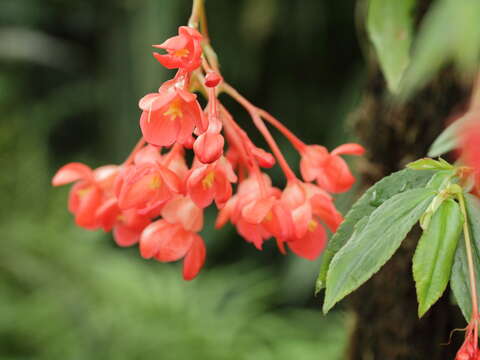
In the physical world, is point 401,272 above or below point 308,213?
below

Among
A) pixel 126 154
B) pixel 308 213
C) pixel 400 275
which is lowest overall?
pixel 126 154

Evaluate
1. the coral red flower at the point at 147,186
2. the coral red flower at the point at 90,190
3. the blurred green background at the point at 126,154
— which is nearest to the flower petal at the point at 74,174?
the coral red flower at the point at 90,190

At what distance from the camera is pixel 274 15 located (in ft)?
7.25

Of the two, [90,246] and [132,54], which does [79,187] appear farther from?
[132,54]

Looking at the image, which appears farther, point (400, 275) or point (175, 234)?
point (400, 275)

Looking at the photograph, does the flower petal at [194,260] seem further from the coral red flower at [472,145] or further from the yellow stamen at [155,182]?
the coral red flower at [472,145]

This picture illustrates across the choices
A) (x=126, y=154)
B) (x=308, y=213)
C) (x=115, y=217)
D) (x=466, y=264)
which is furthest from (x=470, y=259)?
(x=126, y=154)

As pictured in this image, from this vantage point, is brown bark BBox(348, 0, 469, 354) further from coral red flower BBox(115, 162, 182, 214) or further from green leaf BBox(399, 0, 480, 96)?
coral red flower BBox(115, 162, 182, 214)

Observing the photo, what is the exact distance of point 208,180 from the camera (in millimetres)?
406

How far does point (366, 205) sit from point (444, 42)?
21 centimetres

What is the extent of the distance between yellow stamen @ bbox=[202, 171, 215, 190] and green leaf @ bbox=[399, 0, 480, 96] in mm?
203

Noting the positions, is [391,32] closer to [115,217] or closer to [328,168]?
[328,168]

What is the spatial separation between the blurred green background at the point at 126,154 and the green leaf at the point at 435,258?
3.91 ft

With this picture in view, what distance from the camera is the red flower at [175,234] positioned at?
1.51 ft
